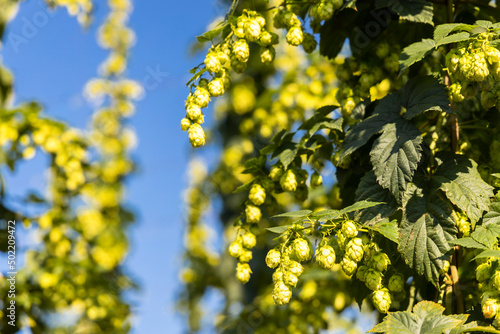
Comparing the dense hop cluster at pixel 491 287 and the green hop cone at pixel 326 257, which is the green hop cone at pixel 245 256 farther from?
the dense hop cluster at pixel 491 287

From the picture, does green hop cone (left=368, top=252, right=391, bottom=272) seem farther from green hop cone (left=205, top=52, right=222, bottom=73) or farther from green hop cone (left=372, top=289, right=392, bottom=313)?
green hop cone (left=205, top=52, right=222, bottom=73)

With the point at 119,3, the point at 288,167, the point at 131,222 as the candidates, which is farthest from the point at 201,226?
the point at 288,167

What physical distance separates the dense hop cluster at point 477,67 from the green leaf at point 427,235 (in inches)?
12.9

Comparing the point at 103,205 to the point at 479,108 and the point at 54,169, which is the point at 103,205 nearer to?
the point at 54,169

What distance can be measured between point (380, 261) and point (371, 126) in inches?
17.2

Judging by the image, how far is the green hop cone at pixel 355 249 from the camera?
1.45 meters

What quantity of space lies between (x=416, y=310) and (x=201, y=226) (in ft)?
30.4

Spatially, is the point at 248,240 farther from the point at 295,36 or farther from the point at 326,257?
the point at 295,36

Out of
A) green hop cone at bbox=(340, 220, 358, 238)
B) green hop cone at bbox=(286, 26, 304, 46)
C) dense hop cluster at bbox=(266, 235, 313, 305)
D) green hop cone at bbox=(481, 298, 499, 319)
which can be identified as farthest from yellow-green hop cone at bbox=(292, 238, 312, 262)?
green hop cone at bbox=(286, 26, 304, 46)

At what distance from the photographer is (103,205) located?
895cm

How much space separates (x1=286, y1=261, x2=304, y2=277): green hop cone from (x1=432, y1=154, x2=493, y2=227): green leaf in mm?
497

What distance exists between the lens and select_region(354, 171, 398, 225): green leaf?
159 centimetres

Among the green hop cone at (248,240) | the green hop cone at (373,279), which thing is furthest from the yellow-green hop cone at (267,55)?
the green hop cone at (373,279)

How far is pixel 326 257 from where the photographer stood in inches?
56.9
